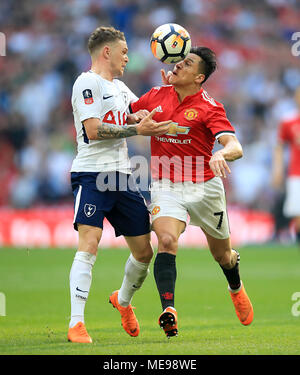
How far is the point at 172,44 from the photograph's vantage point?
20.2 feet

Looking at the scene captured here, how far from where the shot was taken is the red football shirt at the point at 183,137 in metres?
6.22

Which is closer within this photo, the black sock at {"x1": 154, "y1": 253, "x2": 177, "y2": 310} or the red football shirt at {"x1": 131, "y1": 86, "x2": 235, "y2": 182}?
the black sock at {"x1": 154, "y1": 253, "x2": 177, "y2": 310}

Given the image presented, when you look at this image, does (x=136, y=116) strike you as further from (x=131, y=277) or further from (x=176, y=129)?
(x=131, y=277)

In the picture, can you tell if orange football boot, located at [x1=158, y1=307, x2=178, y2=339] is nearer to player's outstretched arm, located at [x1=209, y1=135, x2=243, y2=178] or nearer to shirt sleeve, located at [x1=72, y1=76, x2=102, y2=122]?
player's outstretched arm, located at [x1=209, y1=135, x2=243, y2=178]

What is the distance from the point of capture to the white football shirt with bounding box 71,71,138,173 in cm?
582

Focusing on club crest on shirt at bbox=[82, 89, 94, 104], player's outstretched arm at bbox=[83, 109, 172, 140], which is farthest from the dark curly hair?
club crest on shirt at bbox=[82, 89, 94, 104]

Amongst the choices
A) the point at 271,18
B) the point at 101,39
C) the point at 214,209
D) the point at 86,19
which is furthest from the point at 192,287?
the point at 271,18

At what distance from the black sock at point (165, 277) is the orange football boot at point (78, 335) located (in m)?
0.62

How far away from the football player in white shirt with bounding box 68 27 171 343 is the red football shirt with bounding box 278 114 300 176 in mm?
5518

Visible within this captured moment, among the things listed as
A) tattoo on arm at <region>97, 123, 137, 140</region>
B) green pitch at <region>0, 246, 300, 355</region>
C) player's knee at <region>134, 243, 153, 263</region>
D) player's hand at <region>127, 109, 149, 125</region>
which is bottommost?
green pitch at <region>0, 246, 300, 355</region>

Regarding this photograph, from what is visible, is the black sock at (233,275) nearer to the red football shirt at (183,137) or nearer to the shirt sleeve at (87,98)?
the red football shirt at (183,137)

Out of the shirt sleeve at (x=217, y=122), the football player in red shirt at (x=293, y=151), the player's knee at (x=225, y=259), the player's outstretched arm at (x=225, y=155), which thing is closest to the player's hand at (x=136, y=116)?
the shirt sleeve at (x=217, y=122)

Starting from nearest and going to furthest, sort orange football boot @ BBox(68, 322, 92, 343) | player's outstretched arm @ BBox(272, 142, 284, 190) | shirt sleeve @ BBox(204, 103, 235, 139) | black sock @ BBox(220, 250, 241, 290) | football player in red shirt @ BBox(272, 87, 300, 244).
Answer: orange football boot @ BBox(68, 322, 92, 343) < shirt sleeve @ BBox(204, 103, 235, 139) < black sock @ BBox(220, 250, 241, 290) < player's outstretched arm @ BBox(272, 142, 284, 190) < football player in red shirt @ BBox(272, 87, 300, 244)

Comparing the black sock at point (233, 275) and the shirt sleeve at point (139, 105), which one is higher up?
the shirt sleeve at point (139, 105)
